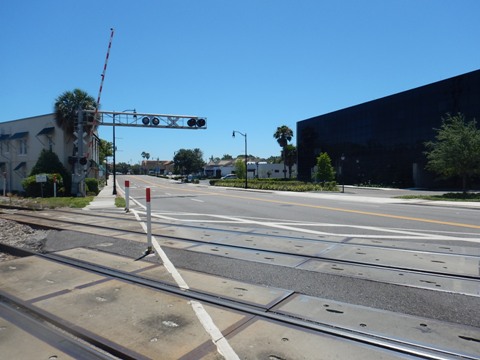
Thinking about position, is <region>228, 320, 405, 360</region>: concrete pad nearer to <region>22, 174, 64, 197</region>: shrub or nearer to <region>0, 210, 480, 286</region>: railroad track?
<region>0, 210, 480, 286</region>: railroad track

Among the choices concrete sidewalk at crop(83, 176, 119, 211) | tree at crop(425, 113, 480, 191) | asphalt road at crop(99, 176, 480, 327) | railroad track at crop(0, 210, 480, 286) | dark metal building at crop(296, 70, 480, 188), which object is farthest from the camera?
Answer: dark metal building at crop(296, 70, 480, 188)

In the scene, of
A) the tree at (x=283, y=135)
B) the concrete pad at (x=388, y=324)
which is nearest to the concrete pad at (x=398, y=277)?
the concrete pad at (x=388, y=324)

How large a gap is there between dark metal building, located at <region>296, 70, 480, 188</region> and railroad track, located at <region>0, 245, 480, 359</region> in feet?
143

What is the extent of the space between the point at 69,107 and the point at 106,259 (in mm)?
30849

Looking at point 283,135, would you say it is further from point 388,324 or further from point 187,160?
point 388,324

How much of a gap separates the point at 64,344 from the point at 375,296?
376 centimetres

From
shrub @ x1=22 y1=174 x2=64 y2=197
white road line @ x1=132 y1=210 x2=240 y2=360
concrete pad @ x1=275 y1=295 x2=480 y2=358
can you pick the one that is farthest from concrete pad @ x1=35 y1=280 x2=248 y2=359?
shrub @ x1=22 y1=174 x2=64 y2=197

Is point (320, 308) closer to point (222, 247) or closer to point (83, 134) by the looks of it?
point (222, 247)

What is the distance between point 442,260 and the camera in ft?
22.3

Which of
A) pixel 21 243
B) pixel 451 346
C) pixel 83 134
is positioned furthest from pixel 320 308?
pixel 83 134

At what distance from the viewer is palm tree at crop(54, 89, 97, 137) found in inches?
1323

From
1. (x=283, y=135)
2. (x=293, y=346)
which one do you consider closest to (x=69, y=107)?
(x=293, y=346)

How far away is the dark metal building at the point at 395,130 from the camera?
148 feet

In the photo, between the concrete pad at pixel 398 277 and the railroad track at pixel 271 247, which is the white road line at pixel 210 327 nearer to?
the railroad track at pixel 271 247
